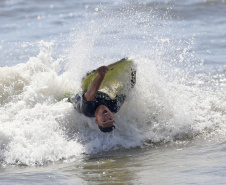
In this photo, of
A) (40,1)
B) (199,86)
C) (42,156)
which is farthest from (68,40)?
(40,1)

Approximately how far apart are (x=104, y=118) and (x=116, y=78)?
870 mm

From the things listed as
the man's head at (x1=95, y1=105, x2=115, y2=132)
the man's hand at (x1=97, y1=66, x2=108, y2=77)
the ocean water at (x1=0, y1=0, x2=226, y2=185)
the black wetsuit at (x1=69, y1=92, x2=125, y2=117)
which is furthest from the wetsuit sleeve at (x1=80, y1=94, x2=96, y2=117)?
the man's hand at (x1=97, y1=66, x2=108, y2=77)

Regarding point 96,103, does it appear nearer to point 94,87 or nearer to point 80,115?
point 94,87

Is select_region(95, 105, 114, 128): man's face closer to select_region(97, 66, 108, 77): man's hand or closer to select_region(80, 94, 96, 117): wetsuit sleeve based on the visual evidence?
select_region(80, 94, 96, 117): wetsuit sleeve

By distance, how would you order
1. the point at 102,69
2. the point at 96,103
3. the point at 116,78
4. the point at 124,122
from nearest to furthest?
the point at 102,69 < the point at 96,103 < the point at 116,78 < the point at 124,122

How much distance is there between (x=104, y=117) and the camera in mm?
6297

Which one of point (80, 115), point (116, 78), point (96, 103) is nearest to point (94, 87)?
A: point (96, 103)

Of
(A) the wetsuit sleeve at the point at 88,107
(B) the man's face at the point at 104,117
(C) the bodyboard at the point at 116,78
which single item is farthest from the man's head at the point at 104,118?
(C) the bodyboard at the point at 116,78

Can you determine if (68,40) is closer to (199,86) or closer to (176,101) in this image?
(199,86)

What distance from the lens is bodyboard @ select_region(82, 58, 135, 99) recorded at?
21.9ft

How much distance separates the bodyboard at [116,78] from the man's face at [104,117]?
0.35 meters

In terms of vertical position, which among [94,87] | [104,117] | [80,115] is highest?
[94,87]

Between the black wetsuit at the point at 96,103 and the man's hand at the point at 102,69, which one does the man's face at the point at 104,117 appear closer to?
the black wetsuit at the point at 96,103

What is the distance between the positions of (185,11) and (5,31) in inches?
255
